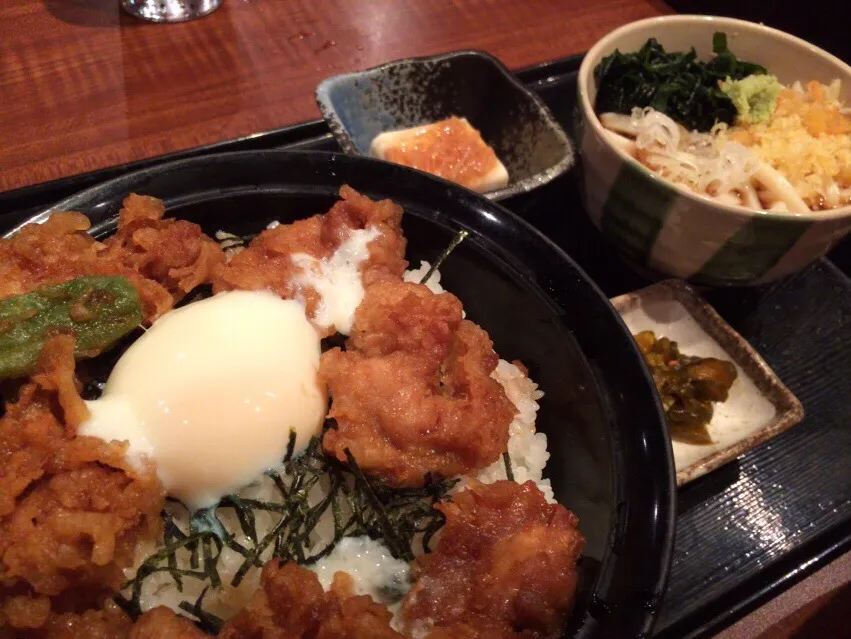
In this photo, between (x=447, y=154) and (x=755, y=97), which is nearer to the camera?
(x=755, y=97)

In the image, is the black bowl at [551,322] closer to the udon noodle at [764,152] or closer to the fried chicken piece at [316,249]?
the fried chicken piece at [316,249]

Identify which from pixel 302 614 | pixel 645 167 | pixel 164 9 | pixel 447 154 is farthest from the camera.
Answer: pixel 164 9

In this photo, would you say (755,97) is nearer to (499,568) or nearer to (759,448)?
(759,448)

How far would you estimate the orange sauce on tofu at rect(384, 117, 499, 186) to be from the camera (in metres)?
2.45

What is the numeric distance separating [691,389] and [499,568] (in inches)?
39.7

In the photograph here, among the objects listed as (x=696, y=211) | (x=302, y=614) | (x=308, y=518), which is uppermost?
(x=696, y=211)

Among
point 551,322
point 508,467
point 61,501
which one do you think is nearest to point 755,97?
point 551,322

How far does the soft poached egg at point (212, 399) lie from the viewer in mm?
1401

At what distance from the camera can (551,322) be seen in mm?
1614

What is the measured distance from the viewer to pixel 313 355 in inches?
61.9

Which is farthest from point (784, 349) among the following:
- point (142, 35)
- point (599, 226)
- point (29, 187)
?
point (142, 35)

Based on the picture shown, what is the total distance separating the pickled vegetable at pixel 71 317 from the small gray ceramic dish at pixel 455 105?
3.79 feet

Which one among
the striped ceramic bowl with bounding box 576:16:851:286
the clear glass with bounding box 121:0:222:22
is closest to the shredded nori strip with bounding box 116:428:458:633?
the striped ceramic bowl with bounding box 576:16:851:286

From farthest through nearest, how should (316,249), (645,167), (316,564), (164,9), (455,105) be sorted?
(164,9)
(455,105)
(645,167)
(316,249)
(316,564)
